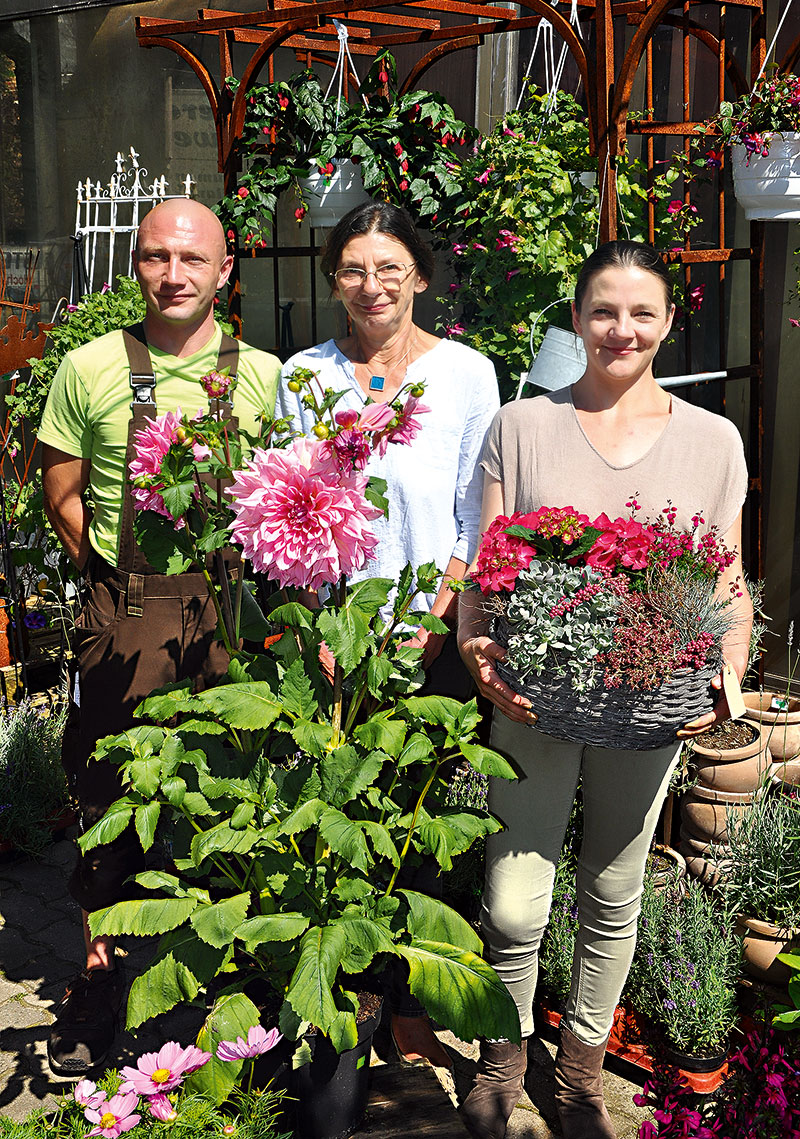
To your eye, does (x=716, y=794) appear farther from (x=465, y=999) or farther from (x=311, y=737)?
(x=311, y=737)

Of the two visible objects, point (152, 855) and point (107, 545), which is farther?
point (152, 855)

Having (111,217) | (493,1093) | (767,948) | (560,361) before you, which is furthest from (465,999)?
(111,217)

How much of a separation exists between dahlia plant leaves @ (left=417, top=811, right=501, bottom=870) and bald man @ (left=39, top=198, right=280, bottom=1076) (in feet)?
2.50

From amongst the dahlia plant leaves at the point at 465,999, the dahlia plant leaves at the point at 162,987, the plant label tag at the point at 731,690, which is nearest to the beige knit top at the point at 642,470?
the plant label tag at the point at 731,690

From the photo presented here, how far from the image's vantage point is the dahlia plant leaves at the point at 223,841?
2.04 meters

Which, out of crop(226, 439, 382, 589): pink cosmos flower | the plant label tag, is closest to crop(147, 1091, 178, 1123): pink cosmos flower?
crop(226, 439, 382, 589): pink cosmos flower

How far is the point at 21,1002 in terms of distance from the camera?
9.90 ft

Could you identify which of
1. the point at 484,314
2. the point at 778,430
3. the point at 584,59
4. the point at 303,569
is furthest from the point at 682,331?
the point at 303,569

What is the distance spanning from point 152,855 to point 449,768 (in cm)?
150

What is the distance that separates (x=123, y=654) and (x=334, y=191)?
1.92m

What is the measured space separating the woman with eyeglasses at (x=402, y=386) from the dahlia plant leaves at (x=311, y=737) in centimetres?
46

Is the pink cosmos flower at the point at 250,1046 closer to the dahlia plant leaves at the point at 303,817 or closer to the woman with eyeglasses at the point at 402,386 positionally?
the dahlia plant leaves at the point at 303,817

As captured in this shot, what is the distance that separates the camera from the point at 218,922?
6.63 ft

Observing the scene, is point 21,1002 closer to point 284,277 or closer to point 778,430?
point 778,430
